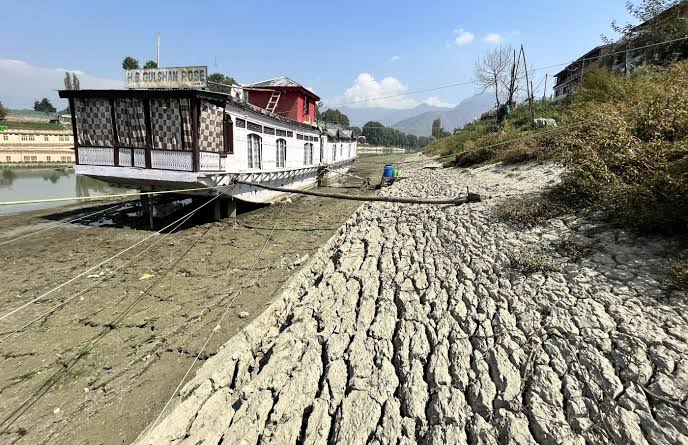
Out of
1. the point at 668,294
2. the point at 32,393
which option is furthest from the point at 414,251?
the point at 32,393

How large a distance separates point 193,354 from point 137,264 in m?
5.06

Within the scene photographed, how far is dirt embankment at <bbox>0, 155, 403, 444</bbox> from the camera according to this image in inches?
187

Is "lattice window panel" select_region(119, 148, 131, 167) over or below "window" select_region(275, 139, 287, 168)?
below

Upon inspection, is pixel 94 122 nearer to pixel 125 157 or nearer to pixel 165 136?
pixel 125 157

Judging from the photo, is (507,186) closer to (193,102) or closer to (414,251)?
(414,251)

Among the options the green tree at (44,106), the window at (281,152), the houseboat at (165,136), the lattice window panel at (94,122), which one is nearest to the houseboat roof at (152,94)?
the houseboat at (165,136)

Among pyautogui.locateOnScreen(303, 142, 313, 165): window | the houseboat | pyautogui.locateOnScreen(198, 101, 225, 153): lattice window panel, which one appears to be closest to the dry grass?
the houseboat

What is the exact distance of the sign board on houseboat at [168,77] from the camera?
12.6 meters

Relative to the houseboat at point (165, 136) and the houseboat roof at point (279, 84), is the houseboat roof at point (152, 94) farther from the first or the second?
the houseboat roof at point (279, 84)

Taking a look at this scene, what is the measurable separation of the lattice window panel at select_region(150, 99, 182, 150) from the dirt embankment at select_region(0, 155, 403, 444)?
128 inches

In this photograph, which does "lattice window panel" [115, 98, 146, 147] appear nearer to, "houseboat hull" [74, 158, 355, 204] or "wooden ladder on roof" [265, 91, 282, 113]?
"houseboat hull" [74, 158, 355, 204]

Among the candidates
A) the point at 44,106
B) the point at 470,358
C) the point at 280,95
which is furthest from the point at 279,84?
the point at 44,106

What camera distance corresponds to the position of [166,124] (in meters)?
11.3

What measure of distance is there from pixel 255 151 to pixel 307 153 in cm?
693
